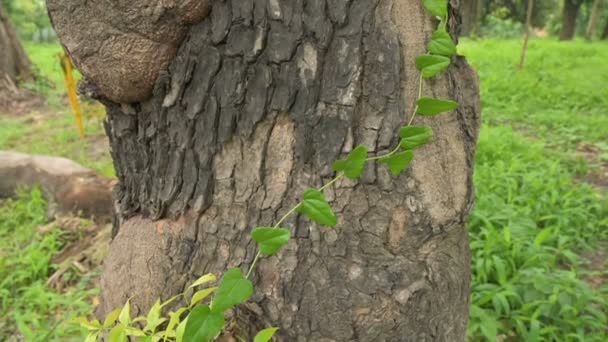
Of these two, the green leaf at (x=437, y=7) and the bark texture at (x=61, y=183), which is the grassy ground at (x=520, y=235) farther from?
the green leaf at (x=437, y=7)

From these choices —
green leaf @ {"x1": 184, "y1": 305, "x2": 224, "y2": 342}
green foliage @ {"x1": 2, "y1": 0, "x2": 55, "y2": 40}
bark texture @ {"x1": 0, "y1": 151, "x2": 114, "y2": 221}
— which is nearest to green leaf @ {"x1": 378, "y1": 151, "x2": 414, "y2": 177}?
green leaf @ {"x1": 184, "y1": 305, "x2": 224, "y2": 342}

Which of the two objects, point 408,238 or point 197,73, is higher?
point 197,73

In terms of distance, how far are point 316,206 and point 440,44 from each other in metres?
0.42

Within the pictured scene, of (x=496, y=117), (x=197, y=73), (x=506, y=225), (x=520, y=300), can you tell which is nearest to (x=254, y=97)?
(x=197, y=73)

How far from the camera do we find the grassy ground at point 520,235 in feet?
5.53

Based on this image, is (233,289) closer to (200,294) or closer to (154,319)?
(200,294)

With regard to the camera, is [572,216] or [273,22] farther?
[572,216]

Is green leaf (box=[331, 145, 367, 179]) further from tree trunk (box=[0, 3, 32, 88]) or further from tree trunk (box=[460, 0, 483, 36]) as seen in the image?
tree trunk (box=[460, 0, 483, 36])

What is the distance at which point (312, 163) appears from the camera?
1034mm

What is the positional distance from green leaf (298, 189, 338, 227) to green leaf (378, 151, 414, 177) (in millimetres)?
156

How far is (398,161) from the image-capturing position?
3.22ft

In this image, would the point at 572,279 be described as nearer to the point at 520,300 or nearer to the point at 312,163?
the point at 520,300

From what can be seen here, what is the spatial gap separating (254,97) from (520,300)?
133cm

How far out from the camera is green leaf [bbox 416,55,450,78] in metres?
0.97
